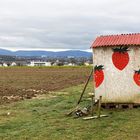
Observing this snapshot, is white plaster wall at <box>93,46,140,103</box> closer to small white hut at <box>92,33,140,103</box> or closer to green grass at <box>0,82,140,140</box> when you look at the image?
small white hut at <box>92,33,140,103</box>

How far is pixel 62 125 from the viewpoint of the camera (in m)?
12.5

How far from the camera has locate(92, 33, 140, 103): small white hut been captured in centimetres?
1541

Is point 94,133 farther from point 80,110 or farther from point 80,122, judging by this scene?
point 80,110

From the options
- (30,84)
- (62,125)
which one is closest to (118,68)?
(62,125)

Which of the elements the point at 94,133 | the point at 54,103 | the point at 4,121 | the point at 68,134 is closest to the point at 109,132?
the point at 94,133

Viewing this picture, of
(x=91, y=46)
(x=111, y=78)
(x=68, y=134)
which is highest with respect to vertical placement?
(x=91, y=46)

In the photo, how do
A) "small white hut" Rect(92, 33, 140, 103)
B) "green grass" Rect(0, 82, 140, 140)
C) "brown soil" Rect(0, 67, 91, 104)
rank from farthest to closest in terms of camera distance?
"brown soil" Rect(0, 67, 91, 104) < "small white hut" Rect(92, 33, 140, 103) < "green grass" Rect(0, 82, 140, 140)

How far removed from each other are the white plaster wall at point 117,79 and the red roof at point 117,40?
0.65 feet

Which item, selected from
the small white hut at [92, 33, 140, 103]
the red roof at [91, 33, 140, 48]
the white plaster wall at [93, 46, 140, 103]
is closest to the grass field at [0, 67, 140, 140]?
the white plaster wall at [93, 46, 140, 103]

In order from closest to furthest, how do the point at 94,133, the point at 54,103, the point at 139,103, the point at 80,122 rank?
1. the point at 94,133
2. the point at 80,122
3. the point at 139,103
4. the point at 54,103

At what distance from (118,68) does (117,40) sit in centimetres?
117

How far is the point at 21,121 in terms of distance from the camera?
526 inches

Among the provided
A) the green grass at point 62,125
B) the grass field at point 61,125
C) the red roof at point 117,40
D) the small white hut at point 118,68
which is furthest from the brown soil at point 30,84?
the red roof at point 117,40

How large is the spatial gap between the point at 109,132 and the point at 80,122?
6.38 feet
